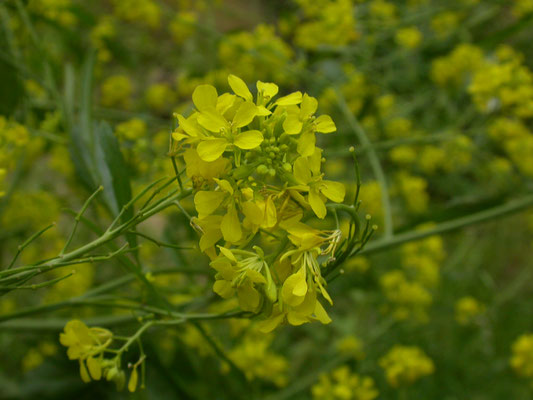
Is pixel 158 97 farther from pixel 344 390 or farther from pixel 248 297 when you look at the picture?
pixel 248 297

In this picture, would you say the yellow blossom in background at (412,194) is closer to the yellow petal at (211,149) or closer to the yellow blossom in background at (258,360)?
the yellow blossom in background at (258,360)

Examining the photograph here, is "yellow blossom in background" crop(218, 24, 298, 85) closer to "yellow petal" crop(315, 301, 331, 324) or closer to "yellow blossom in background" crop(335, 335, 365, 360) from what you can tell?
"yellow blossom in background" crop(335, 335, 365, 360)

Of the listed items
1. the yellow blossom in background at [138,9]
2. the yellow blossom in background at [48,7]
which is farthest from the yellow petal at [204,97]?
the yellow blossom in background at [138,9]

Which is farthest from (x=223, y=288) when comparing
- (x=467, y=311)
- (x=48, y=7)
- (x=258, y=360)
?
(x=467, y=311)

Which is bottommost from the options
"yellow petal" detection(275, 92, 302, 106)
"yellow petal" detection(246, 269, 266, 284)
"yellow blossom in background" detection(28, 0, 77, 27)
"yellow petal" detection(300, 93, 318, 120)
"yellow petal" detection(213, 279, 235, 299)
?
"yellow petal" detection(213, 279, 235, 299)

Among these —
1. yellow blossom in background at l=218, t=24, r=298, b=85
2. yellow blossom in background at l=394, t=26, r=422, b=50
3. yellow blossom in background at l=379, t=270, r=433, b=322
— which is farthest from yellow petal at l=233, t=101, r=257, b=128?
yellow blossom in background at l=394, t=26, r=422, b=50
